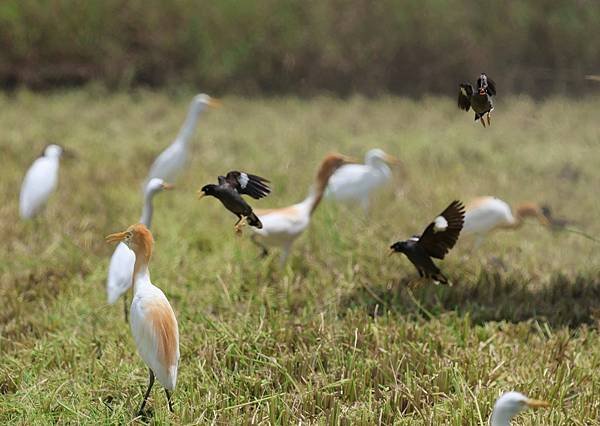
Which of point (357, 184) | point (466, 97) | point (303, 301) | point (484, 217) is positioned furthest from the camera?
point (357, 184)

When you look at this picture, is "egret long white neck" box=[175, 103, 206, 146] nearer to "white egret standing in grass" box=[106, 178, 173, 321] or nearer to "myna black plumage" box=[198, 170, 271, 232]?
"white egret standing in grass" box=[106, 178, 173, 321]

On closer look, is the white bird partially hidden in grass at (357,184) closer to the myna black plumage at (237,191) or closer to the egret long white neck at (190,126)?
the egret long white neck at (190,126)

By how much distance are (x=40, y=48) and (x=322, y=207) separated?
7224mm

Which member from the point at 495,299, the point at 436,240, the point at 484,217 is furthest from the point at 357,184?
the point at 436,240

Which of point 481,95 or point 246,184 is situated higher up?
point 481,95

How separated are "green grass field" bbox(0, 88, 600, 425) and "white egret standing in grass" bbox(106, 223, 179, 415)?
0.22 metres

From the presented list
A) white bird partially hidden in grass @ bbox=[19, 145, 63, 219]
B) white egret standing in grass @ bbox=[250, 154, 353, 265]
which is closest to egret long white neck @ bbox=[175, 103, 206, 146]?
white bird partially hidden in grass @ bbox=[19, 145, 63, 219]

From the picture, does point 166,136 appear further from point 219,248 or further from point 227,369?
point 227,369

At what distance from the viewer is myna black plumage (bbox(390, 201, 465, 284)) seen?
317 centimetres

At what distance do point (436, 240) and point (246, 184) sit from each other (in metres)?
0.81

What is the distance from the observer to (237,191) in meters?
2.86

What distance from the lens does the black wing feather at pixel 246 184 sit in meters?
2.87

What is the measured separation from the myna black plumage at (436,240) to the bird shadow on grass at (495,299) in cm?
68

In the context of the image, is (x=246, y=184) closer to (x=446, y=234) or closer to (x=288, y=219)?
(x=446, y=234)
